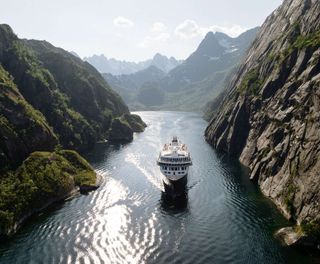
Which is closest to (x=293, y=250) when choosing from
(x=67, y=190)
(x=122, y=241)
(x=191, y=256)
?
(x=191, y=256)

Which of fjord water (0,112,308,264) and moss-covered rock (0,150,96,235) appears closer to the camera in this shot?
fjord water (0,112,308,264)

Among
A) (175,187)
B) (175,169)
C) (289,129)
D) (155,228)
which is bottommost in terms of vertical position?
(155,228)

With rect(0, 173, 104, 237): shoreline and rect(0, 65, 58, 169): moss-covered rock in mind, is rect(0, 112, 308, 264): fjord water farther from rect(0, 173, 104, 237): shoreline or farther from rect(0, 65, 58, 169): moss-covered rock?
rect(0, 65, 58, 169): moss-covered rock

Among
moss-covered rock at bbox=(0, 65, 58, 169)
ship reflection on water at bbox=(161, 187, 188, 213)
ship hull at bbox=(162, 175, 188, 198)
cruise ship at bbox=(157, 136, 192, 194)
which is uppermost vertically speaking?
moss-covered rock at bbox=(0, 65, 58, 169)

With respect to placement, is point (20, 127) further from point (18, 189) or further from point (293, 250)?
point (293, 250)

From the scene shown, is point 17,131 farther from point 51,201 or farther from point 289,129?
point 289,129

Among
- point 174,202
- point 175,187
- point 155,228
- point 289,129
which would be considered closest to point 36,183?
point 174,202

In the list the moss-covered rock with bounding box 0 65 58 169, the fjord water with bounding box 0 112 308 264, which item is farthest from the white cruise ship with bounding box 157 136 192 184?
the moss-covered rock with bounding box 0 65 58 169
